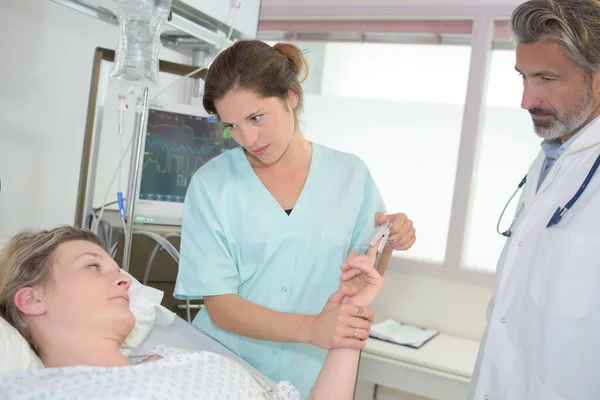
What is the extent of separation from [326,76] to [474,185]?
1.07m

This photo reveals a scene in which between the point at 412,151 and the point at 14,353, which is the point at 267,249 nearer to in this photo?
the point at 14,353

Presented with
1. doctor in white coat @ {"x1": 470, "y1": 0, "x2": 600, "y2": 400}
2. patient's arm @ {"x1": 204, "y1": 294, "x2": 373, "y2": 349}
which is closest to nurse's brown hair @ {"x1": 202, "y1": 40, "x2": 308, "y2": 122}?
patient's arm @ {"x1": 204, "y1": 294, "x2": 373, "y2": 349}

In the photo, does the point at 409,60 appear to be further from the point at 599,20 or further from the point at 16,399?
the point at 16,399

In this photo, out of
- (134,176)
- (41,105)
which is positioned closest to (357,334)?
(134,176)

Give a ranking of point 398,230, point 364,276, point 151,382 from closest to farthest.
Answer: point 151,382
point 364,276
point 398,230

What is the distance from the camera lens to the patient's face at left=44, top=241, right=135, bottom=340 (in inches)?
52.6

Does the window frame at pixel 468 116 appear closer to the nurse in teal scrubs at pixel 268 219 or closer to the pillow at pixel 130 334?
the nurse in teal scrubs at pixel 268 219

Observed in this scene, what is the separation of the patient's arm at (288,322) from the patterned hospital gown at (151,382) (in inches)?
4.5

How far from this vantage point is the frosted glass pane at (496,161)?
10.4 feet

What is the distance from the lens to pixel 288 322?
55.4 inches

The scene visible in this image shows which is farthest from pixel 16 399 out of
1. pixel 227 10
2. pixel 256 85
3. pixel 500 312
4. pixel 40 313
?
pixel 227 10

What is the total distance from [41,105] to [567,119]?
2095 mm

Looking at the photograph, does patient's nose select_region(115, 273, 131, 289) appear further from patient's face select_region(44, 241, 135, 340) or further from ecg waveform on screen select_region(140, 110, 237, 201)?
ecg waveform on screen select_region(140, 110, 237, 201)

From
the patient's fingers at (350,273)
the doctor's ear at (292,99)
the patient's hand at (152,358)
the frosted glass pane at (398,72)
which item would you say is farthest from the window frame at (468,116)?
the patient's hand at (152,358)
